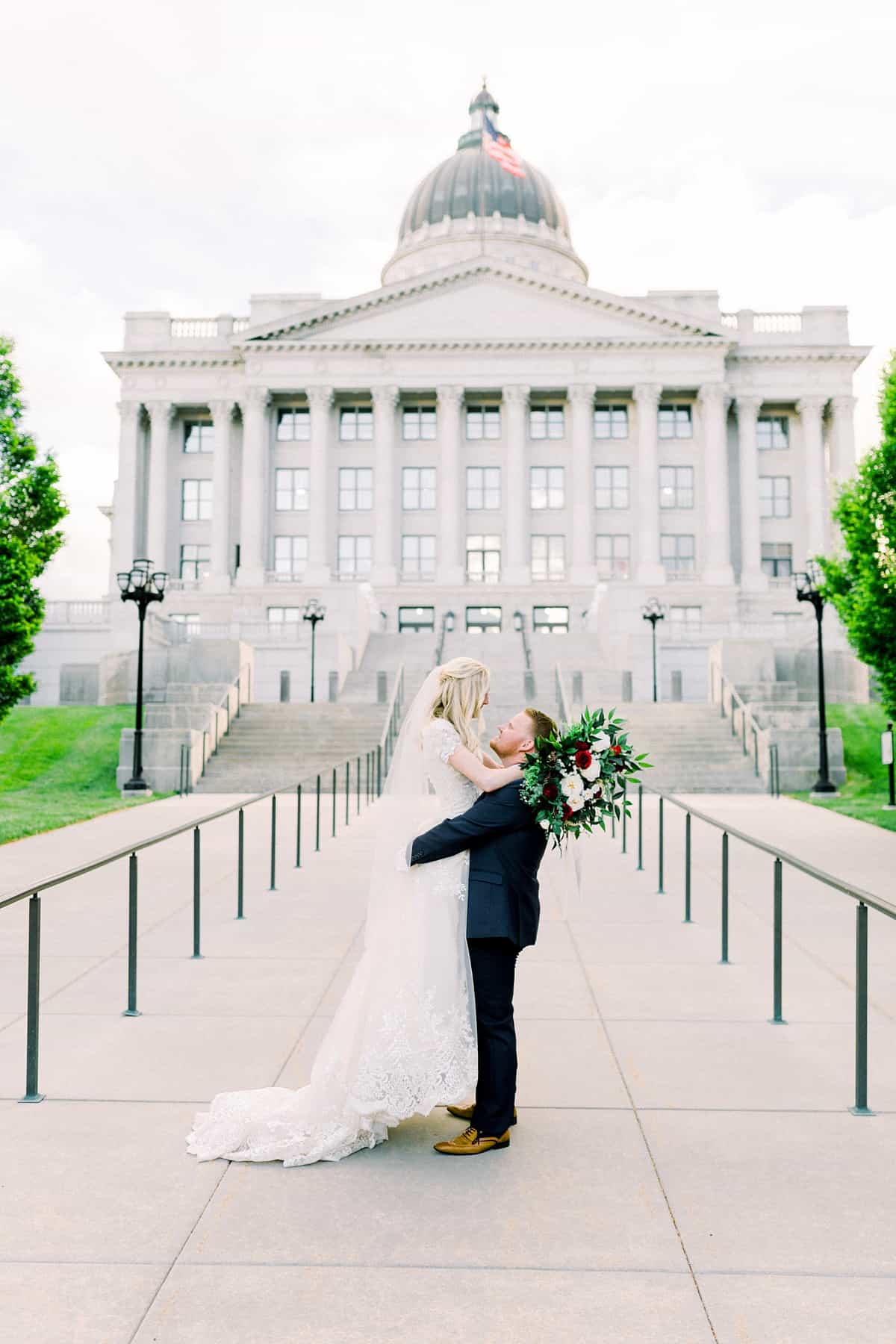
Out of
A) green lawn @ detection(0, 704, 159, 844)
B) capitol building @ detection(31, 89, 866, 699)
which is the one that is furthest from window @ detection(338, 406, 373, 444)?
green lawn @ detection(0, 704, 159, 844)

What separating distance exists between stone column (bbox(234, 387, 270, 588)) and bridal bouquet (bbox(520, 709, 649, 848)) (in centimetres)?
5614

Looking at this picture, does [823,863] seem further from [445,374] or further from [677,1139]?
[445,374]

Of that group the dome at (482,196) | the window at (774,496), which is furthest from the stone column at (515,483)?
the dome at (482,196)

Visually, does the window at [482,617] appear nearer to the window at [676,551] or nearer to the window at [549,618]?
the window at [549,618]

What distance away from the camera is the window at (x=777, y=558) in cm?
6222

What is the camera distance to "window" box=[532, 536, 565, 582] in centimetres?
6028

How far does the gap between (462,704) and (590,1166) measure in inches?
79.0

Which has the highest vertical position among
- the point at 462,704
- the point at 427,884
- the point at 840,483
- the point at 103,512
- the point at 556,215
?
the point at 556,215

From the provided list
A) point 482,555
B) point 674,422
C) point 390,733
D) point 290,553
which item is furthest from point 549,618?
point 390,733

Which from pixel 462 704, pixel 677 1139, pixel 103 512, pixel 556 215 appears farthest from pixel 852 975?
pixel 556 215

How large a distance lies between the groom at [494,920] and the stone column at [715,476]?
55.2 metres

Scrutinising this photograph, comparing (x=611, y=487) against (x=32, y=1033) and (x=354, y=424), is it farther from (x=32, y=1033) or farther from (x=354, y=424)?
(x=32, y=1033)

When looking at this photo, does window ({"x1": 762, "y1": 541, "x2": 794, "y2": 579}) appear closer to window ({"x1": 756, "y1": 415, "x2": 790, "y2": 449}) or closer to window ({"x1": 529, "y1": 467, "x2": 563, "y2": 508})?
window ({"x1": 756, "y1": 415, "x2": 790, "y2": 449})

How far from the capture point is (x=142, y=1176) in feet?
14.9
